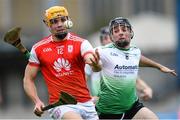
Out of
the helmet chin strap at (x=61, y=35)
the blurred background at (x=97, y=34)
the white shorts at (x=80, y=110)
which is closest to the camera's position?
the white shorts at (x=80, y=110)

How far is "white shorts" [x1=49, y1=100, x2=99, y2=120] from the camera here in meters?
11.6

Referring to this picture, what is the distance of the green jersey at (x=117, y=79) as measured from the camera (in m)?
12.4

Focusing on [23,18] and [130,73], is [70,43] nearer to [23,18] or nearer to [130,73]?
[130,73]

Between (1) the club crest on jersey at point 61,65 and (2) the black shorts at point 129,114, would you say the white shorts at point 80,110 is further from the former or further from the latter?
(2) the black shorts at point 129,114

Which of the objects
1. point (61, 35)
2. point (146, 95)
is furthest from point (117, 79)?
point (61, 35)

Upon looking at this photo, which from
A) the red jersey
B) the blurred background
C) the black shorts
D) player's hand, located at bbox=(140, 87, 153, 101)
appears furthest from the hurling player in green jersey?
the blurred background

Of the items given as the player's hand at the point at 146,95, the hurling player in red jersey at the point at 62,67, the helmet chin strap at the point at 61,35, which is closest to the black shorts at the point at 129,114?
the player's hand at the point at 146,95

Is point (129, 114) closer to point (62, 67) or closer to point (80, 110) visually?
point (80, 110)

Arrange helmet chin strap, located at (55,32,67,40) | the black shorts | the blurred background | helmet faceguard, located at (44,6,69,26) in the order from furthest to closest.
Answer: the blurred background < the black shorts < helmet faceguard, located at (44,6,69,26) < helmet chin strap, located at (55,32,67,40)

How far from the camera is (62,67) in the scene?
11633 mm

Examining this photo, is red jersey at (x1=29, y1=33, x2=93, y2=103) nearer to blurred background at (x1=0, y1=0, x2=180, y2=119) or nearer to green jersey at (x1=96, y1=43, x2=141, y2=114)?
green jersey at (x1=96, y1=43, x2=141, y2=114)

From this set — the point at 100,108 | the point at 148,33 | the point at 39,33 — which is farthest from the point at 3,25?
the point at 100,108

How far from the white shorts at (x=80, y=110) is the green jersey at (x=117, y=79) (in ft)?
2.46

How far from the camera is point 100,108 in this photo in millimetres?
12766
